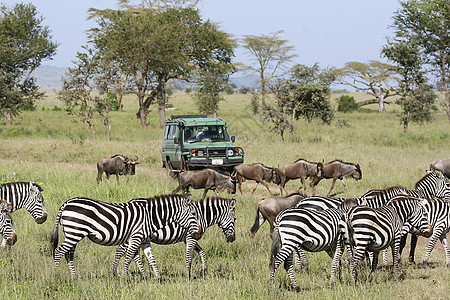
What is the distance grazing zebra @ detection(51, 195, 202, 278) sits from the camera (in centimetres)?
697

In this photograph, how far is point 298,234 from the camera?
6.62 m

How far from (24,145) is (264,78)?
33046 millimetres

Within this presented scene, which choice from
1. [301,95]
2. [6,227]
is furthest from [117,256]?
[301,95]

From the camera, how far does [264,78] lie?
53.5m

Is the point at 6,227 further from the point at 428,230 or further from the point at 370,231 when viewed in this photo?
the point at 428,230

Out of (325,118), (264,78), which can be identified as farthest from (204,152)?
(264,78)

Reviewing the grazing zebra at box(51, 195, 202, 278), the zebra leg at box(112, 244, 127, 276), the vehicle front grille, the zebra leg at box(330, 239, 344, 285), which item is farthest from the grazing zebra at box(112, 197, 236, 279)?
the vehicle front grille

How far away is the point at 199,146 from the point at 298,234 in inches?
383

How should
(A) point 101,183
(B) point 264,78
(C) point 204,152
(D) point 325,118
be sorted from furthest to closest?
1. (B) point 264,78
2. (D) point 325,118
3. (C) point 204,152
4. (A) point 101,183

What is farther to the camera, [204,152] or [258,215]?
[204,152]

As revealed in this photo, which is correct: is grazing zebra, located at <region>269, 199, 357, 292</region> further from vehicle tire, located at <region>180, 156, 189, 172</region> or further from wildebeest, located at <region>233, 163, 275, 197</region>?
vehicle tire, located at <region>180, 156, 189, 172</region>

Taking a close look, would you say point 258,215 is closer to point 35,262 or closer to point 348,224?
point 348,224

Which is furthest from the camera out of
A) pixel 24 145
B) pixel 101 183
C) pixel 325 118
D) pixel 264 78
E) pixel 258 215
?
pixel 264 78

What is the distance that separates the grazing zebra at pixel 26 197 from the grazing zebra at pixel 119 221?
2200 millimetres
